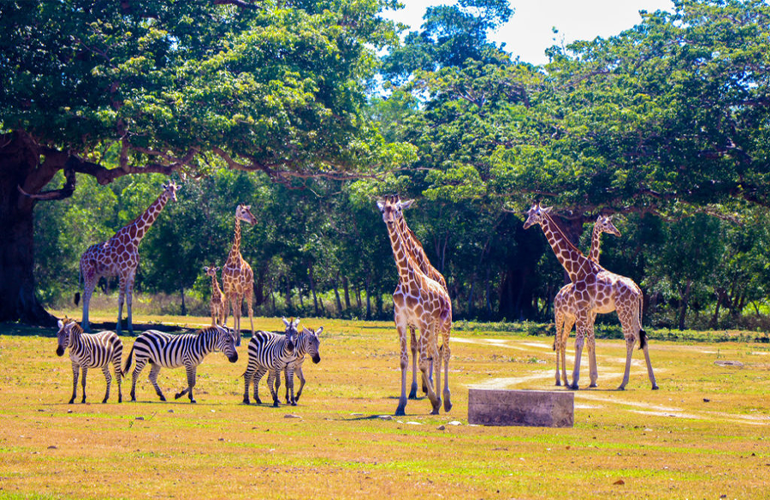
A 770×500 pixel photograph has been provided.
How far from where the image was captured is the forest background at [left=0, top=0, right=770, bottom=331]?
3025 centimetres

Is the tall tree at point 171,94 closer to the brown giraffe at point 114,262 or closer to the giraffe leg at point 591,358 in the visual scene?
the brown giraffe at point 114,262

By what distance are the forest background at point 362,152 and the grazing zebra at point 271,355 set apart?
47.4ft

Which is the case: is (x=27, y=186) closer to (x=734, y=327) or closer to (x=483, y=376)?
(x=483, y=376)

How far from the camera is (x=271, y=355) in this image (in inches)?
647

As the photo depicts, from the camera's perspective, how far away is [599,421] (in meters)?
15.4

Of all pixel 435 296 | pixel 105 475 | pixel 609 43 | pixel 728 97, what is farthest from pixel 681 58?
pixel 105 475

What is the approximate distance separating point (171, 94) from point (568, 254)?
15.2 m

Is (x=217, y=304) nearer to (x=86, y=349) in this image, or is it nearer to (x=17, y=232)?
(x=17, y=232)

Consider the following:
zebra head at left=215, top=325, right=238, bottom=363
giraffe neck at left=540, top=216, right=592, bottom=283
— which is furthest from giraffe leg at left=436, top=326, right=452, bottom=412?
giraffe neck at left=540, top=216, right=592, bottom=283

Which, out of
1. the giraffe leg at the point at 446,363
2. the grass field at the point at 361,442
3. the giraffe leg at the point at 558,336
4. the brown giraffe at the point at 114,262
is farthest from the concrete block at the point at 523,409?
the brown giraffe at the point at 114,262

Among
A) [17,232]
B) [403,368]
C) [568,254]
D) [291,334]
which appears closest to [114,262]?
[17,232]

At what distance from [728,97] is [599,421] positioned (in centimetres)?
2386

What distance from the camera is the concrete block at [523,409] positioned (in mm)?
14281

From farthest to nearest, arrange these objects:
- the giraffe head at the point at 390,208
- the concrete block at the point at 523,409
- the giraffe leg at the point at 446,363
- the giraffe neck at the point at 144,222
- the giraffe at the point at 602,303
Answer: the giraffe neck at the point at 144,222 → the giraffe at the point at 602,303 → the giraffe leg at the point at 446,363 → the giraffe head at the point at 390,208 → the concrete block at the point at 523,409
